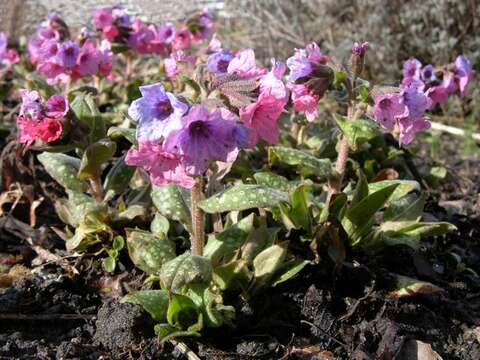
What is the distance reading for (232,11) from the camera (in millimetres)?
6711

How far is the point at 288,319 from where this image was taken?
7.55 feet

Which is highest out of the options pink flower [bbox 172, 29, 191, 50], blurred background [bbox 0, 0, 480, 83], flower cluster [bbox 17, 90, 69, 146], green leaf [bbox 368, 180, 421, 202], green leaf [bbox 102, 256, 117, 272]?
flower cluster [bbox 17, 90, 69, 146]

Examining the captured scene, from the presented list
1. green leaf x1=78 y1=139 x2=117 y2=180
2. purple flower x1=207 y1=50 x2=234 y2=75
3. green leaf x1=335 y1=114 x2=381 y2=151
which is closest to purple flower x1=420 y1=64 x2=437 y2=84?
green leaf x1=335 y1=114 x2=381 y2=151

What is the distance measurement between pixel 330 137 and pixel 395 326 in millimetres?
1296

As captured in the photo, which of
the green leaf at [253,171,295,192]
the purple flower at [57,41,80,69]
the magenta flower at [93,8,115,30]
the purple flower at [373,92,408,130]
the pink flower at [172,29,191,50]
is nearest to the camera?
the purple flower at [373,92,408,130]

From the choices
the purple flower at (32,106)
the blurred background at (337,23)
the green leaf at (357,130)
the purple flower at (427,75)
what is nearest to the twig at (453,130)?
the blurred background at (337,23)

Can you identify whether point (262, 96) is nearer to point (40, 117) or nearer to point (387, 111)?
point (387, 111)

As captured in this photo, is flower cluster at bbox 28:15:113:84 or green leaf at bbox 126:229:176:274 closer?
green leaf at bbox 126:229:176:274

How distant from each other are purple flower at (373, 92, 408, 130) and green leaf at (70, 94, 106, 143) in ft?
3.64

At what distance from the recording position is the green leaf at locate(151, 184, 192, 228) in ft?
7.59

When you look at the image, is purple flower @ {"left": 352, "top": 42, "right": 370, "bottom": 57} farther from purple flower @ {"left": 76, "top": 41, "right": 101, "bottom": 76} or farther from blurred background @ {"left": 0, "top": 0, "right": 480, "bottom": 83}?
blurred background @ {"left": 0, "top": 0, "right": 480, "bottom": 83}

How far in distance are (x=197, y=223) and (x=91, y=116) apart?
0.75 meters

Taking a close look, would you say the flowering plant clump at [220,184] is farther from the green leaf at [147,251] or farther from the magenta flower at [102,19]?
the magenta flower at [102,19]

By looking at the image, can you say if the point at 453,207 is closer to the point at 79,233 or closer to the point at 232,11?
the point at 79,233
